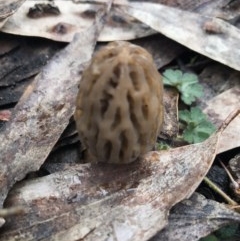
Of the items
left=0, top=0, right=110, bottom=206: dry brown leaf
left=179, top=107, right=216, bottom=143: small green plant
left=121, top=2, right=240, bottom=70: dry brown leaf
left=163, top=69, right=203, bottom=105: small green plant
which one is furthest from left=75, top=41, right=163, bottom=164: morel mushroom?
left=121, top=2, right=240, bottom=70: dry brown leaf

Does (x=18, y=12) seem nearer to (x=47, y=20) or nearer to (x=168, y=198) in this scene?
(x=47, y=20)

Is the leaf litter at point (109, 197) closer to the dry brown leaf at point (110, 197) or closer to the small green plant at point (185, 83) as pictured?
the dry brown leaf at point (110, 197)

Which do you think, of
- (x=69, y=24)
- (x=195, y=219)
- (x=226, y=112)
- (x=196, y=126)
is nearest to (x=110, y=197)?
(x=195, y=219)

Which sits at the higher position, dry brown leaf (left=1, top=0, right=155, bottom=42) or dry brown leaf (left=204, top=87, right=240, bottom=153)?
dry brown leaf (left=1, top=0, right=155, bottom=42)

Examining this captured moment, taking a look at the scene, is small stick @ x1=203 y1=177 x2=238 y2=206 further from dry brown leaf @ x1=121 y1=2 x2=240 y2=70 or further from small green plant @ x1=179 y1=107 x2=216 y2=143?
dry brown leaf @ x1=121 y1=2 x2=240 y2=70

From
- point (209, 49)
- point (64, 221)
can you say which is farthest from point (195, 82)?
Result: point (64, 221)

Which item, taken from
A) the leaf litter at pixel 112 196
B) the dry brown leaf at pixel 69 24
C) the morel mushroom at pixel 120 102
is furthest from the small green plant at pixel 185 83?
the morel mushroom at pixel 120 102

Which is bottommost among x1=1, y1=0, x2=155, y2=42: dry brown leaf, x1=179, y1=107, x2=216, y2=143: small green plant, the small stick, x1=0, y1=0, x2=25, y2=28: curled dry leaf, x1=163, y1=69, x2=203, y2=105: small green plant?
the small stick
